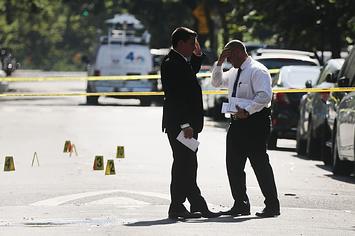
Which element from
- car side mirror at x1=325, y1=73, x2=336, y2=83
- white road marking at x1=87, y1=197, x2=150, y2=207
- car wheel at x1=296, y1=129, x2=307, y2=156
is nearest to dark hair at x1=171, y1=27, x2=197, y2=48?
white road marking at x1=87, y1=197, x2=150, y2=207

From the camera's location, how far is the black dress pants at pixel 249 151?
13.2 m

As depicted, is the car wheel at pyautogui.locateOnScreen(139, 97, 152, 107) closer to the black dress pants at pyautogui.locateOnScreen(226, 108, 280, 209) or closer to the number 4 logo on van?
the number 4 logo on van

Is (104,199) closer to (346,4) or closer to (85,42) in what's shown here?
(346,4)

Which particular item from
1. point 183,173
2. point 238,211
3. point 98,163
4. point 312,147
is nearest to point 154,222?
point 183,173

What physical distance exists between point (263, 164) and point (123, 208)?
4.58 feet

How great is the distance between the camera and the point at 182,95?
12.8m

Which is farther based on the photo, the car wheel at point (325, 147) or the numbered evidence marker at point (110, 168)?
the car wheel at point (325, 147)

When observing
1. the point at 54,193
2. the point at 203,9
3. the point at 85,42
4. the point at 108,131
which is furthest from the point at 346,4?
the point at 85,42

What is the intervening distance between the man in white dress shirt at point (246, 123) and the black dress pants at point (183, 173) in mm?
434

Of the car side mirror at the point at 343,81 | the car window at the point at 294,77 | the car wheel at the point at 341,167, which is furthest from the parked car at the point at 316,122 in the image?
the car wheel at the point at 341,167

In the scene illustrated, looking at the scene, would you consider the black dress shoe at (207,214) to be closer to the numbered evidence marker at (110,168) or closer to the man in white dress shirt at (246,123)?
the man in white dress shirt at (246,123)

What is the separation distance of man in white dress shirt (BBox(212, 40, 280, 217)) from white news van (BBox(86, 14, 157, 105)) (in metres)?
30.5

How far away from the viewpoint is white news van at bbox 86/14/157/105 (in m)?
44.3

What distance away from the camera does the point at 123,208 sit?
1344 cm
